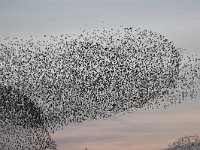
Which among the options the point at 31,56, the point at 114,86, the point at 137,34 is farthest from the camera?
the point at 114,86

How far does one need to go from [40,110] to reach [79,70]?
8450 millimetres

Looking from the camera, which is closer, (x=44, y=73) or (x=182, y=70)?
(x=182, y=70)

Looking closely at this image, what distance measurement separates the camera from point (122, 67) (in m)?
66.3

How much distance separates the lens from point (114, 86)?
69375 millimetres

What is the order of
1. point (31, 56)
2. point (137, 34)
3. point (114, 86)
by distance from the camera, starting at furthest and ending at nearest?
point (114, 86), point (31, 56), point (137, 34)

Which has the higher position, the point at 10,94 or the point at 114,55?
the point at 114,55

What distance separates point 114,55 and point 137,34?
22.2ft

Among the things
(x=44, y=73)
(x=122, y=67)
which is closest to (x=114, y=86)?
(x=122, y=67)

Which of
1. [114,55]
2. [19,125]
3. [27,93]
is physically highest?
[114,55]

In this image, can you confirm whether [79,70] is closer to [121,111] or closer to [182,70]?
[121,111]

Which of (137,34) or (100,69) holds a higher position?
(137,34)

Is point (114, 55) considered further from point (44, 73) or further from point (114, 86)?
point (44, 73)

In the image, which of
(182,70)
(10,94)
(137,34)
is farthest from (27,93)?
(182,70)

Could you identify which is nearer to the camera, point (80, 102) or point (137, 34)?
point (137, 34)
